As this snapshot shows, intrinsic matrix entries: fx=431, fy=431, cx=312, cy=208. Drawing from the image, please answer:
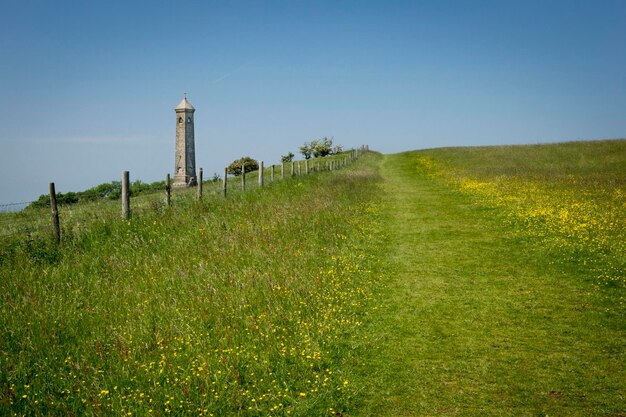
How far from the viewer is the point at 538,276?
34.1ft

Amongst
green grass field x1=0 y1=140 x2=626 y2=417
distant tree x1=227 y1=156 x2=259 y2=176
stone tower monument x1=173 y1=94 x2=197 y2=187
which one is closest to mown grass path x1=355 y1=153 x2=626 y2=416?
green grass field x1=0 y1=140 x2=626 y2=417

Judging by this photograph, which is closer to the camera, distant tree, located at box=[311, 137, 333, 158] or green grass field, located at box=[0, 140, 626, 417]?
green grass field, located at box=[0, 140, 626, 417]

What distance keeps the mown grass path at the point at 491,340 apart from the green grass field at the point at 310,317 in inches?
1.3

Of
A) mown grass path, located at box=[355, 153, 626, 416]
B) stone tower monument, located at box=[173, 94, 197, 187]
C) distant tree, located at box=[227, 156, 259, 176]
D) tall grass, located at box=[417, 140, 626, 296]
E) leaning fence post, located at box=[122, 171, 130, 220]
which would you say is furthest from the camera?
distant tree, located at box=[227, 156, 259, 176]

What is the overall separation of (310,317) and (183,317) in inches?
87.9

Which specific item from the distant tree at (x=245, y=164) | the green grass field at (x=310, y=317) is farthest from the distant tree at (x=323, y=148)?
the green grass field at (x=310, y=317)

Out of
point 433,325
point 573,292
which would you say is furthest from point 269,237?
point 573,292

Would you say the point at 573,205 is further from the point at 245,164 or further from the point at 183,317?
the point at 245,164

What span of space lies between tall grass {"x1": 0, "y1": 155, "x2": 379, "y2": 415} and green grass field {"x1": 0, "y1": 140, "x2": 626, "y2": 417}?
36 millimetres

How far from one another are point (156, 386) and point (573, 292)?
8519 millimetres

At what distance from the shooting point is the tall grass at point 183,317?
5641 mm

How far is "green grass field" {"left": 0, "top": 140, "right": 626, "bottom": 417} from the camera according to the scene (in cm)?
564

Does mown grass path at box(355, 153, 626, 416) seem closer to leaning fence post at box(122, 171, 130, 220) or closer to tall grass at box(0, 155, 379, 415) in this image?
tall grass at box(0, 155, 379, 415)

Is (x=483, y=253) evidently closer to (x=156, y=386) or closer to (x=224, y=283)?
(x=224, y=283)
